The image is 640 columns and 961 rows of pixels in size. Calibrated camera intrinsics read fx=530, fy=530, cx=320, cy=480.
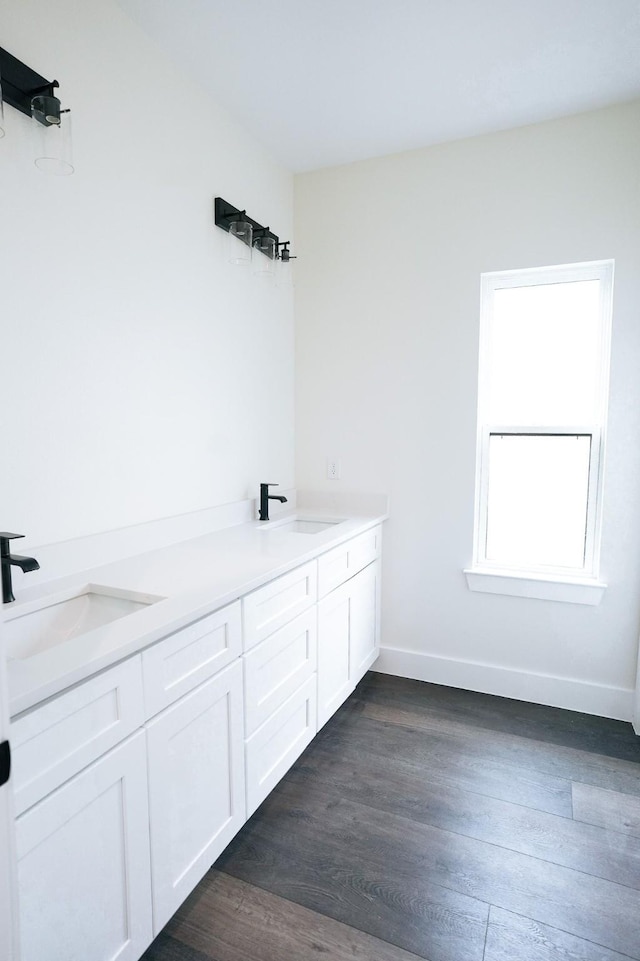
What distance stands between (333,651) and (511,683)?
1.06 meters

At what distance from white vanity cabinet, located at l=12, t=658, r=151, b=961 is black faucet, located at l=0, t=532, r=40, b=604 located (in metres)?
0.38

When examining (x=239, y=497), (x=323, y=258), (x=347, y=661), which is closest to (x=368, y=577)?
(x=347, y=661)

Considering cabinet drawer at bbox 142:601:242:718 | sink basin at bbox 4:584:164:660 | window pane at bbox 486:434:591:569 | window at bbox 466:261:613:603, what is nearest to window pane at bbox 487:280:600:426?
window at bbox 466:261:613:603

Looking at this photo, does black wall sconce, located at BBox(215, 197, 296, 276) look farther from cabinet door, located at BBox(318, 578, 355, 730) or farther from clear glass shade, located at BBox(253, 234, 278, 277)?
cabinet door, located at BBox(318, 578, 355, 730)

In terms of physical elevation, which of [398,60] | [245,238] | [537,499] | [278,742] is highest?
[398,60]

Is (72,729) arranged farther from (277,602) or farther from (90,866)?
(277,602)

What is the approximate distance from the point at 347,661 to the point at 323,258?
2163 millimetres

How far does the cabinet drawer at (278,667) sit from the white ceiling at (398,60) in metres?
2.12

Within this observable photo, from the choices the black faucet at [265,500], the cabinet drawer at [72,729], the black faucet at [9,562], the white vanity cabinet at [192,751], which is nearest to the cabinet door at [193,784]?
the white vanity cabinet at [192,751]

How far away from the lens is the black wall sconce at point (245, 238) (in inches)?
89.8

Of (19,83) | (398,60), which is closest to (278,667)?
(19,83)

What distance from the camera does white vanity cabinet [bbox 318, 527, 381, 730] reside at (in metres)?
2.24

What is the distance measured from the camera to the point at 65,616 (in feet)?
5.03

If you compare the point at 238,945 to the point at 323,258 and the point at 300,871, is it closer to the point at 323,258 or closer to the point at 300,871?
the point at 300,871
